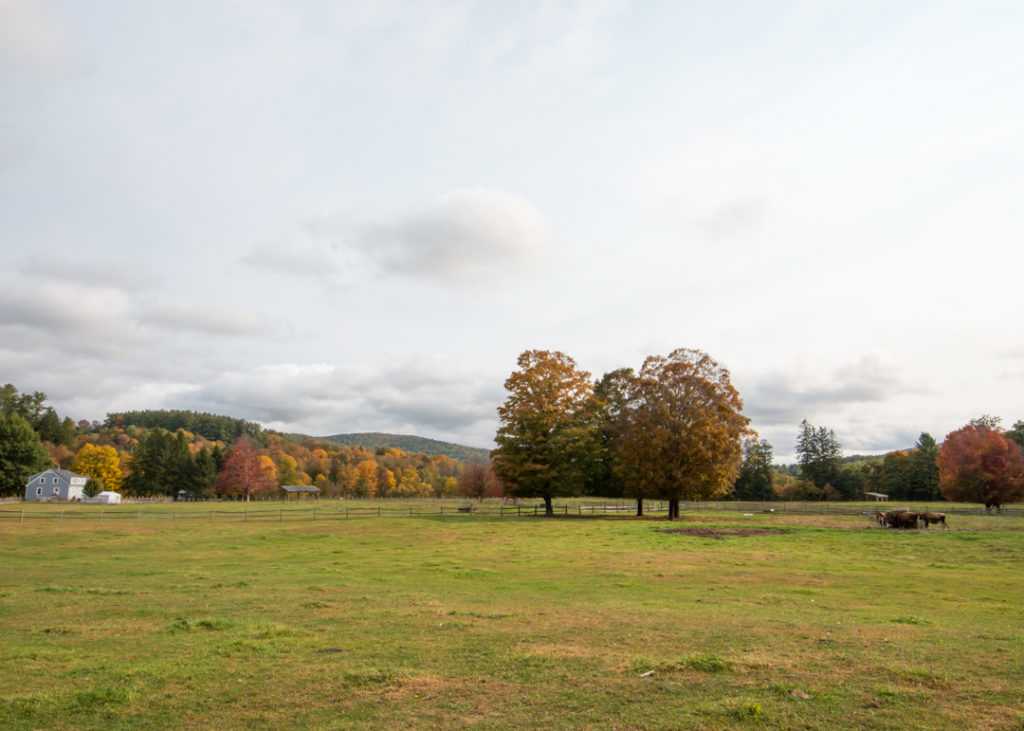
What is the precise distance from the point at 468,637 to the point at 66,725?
6.22 meters

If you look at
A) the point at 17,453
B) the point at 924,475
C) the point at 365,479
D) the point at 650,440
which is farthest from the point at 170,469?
the point at 924,475

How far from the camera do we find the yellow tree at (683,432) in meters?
46.3

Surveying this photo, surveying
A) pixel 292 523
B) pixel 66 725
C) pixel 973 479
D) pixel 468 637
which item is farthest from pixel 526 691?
pixel 973 479

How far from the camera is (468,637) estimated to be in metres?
11.2

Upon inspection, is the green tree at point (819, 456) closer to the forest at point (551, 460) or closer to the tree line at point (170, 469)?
the forest at point (551, 460)

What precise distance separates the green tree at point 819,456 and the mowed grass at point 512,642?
302 ft

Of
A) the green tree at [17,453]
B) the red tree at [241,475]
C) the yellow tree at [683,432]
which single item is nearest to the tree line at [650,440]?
the yellow tree at [683,432]

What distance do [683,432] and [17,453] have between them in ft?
309

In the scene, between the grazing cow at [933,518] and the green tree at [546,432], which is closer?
the grazing cow at [933,518]

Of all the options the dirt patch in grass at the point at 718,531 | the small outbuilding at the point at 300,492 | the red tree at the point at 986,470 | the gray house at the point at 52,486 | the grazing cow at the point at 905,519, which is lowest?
the small outbuilding at the point at 300,492

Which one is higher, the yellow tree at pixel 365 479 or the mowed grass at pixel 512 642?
the mowed grass at pixel 512 642

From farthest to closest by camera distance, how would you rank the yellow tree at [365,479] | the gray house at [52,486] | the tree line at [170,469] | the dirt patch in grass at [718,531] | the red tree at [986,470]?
the yellow tree at [365,479], the gray house at [52,486], the tree line at [170,469], the red tree at [986,470], the dirt patch in grass at [718,531]

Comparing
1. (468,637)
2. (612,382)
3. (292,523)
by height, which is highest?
(612,382)

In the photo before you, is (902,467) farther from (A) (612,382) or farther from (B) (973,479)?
(A) (612,382)
